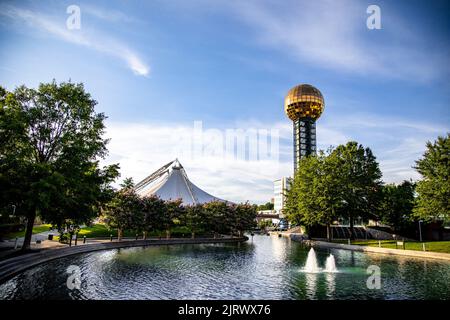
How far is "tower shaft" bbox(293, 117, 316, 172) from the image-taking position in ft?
359

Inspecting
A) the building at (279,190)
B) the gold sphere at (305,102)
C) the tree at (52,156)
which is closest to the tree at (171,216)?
the tree at (52,156)

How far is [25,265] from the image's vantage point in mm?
21297

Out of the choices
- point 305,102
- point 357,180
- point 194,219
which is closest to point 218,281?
point 194,219

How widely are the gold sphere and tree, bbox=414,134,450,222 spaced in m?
77.1

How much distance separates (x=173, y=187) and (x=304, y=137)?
6145 centimetres

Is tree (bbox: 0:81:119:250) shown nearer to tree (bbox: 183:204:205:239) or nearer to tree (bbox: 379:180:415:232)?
tree (bbox: 183:204:205:239)

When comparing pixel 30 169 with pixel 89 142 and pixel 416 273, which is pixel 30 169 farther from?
pixel 416 273

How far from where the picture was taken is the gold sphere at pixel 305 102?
4375 inches

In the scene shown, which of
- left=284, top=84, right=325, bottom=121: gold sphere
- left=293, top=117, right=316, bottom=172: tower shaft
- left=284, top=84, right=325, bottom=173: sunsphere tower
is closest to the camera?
left=293, top=117, right=316, bottom=172: tower shaft

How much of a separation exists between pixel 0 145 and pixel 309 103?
10262cm
